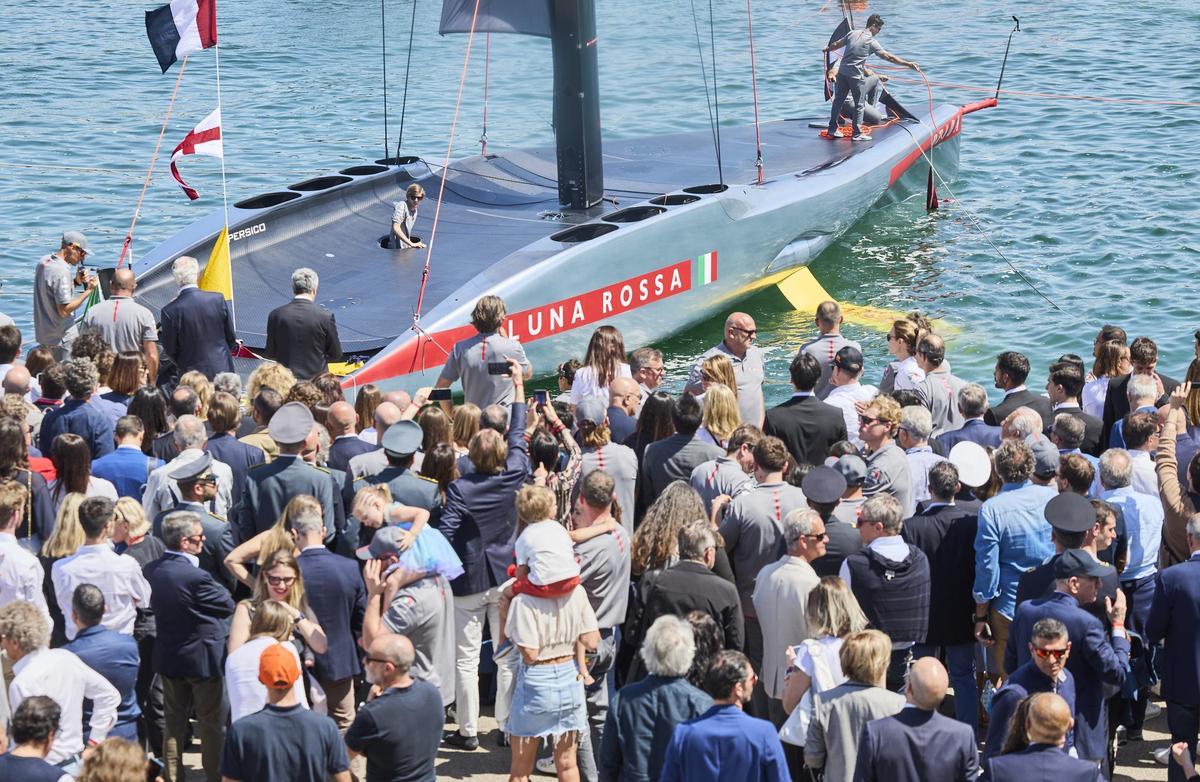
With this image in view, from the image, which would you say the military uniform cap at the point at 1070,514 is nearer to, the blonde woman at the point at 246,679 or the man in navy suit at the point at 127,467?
the blonde woman at the point at 246,679

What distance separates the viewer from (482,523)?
722 centimetres

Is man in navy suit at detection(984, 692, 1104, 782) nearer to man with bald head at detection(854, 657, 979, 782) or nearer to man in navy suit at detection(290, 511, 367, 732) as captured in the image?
man with bald head at detection(854, 657, 979, 782)

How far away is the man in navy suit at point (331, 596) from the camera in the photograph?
21.1 ft

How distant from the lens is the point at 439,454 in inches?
287

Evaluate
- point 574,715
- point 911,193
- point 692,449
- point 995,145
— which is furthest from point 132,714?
point 995,145

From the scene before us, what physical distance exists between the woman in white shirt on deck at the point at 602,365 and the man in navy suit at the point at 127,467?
8.49ft

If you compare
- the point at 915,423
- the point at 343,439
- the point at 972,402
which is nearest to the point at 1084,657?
the point at 915,423

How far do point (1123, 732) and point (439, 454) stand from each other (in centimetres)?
360

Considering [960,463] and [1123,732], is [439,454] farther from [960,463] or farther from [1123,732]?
[1123,732]

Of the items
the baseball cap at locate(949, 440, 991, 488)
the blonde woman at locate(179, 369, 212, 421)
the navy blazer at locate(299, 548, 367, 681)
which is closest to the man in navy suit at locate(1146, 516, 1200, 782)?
the baseball cap at locate(949, 440, 991, 488)

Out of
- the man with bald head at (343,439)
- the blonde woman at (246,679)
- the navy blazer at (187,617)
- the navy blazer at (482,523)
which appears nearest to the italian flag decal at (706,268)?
the man with bald head at (343,439)

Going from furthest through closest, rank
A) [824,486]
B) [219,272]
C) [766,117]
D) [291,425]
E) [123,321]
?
[766,117] < [219,272] < [123,321] < [291,425] < [824,486]

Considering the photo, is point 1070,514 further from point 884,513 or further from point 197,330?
point 197,330

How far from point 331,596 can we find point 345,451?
1468mm
